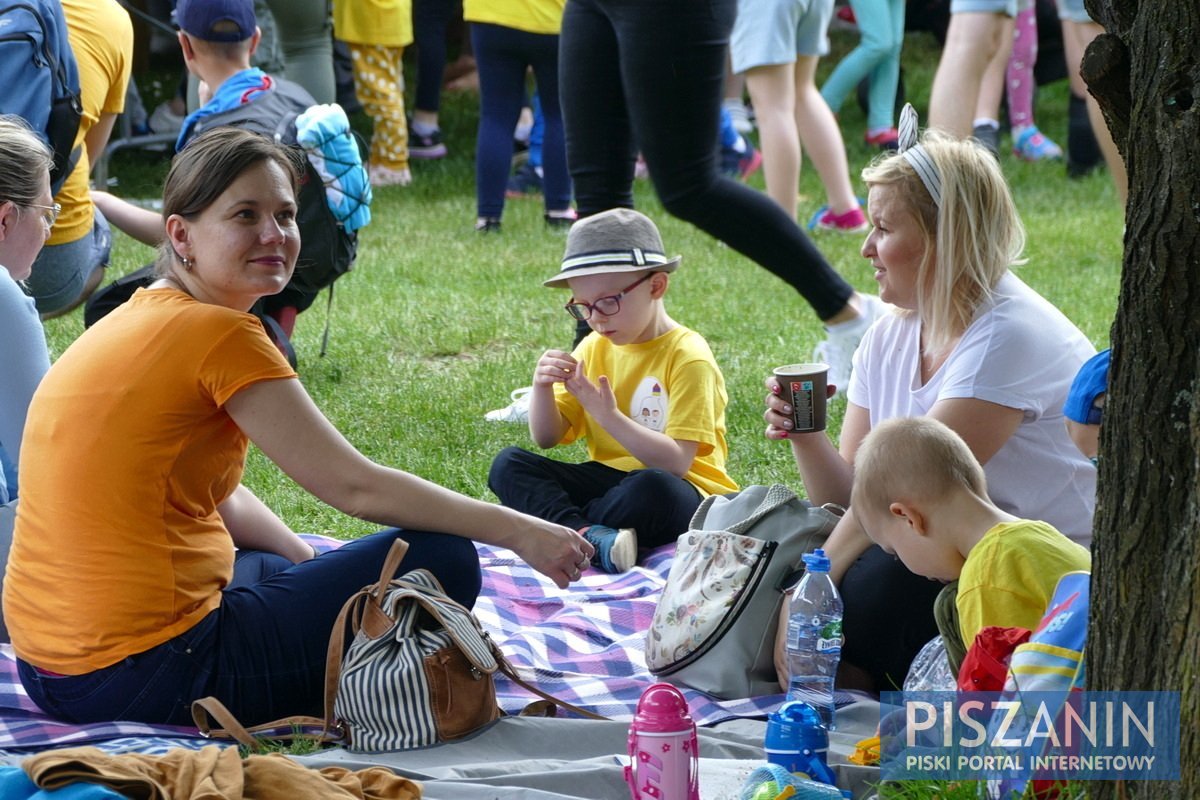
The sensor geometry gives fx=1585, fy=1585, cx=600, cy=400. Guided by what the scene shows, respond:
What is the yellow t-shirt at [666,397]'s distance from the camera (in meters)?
4.18

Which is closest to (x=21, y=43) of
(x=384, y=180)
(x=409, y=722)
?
(x=409, y=722)

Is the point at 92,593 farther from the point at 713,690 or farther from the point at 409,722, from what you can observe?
the point at 713,690

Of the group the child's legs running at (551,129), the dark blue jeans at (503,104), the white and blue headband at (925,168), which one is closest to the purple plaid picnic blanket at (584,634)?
the white and blue headband at (925,168)

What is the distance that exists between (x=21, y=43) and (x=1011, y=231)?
295 cm

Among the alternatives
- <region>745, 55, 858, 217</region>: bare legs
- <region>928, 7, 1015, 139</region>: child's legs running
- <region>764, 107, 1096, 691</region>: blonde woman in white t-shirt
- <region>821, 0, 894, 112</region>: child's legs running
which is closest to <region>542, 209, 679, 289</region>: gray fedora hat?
<region>764, 107, 1096, 691</region>: blonde woman in white t-shirt

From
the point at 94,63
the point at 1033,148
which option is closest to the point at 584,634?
the point at 94,63

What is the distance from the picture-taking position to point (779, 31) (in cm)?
734

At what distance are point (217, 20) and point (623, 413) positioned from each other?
2196 millimetres

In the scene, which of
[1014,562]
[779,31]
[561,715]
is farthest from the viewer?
[779,31]

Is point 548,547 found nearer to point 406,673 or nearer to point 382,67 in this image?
point 406,673

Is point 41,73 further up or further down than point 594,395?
further up

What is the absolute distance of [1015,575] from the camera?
260cm

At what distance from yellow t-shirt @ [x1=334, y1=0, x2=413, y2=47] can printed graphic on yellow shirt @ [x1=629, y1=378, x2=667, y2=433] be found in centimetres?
632

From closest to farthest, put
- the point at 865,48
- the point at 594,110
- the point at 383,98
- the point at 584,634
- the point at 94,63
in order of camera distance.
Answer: the point at 584,634
the point at 594,110
the point at 94,63
the point at 383,98
the point at 865,48
